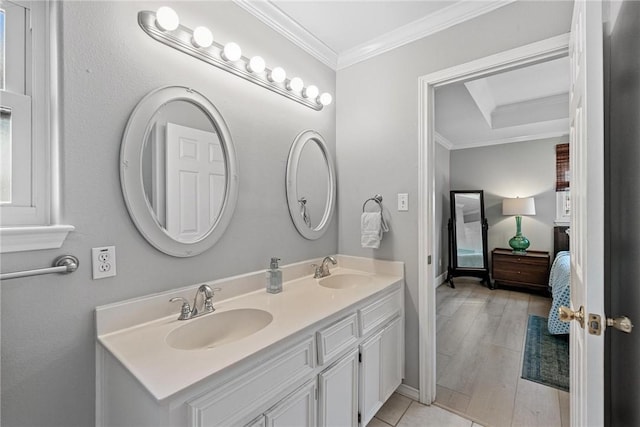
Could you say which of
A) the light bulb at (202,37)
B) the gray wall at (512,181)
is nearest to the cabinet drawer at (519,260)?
the gray wall at (512,181)

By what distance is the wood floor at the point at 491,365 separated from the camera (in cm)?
176


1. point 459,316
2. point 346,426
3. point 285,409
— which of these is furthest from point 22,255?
point 459,316

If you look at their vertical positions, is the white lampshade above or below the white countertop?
above

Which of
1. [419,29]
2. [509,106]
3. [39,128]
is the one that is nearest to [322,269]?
[39,128]

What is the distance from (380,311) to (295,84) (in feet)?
4.96

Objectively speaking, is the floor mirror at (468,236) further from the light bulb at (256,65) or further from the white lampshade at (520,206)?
the light bulb at (256,65)

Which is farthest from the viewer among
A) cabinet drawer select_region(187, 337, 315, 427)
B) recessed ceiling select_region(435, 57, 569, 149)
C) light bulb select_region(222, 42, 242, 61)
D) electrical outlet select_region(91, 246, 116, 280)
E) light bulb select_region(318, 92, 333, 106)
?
recessed ceiling select_region(435, 57, 569, 149)

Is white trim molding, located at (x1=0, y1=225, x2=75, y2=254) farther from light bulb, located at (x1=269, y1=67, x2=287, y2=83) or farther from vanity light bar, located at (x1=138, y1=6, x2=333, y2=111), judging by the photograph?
light bulb, located at (x1=269, y1=67, x2=287, y2=83)

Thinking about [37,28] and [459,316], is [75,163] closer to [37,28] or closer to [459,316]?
[37,28]

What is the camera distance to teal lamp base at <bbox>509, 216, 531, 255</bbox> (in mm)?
4211

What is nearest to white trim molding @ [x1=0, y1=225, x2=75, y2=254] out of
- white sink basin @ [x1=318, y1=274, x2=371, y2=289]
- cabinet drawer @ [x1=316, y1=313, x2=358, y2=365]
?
cabinet drawer @ [x1=316, y1=313, x2=358, y2=365]

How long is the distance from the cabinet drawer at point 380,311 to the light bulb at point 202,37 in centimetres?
150

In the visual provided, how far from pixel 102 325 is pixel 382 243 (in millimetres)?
1602

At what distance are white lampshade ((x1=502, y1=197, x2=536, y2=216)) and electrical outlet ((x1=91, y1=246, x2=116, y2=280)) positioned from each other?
4.84 metres
